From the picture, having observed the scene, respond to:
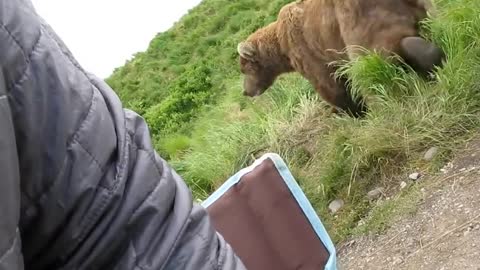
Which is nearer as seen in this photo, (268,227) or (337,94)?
(268,227)

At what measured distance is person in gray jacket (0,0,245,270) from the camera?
129 centimetres

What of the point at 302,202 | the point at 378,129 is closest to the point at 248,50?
the point at 378,129

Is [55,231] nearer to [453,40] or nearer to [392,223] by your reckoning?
[392,223]

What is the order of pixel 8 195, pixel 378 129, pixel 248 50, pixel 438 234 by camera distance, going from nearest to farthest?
pixel 8 195 → pixel 438 234 → pixel 378 129 → pixel 248 50

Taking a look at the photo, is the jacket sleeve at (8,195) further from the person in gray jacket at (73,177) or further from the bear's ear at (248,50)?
the bear's ear at (248,50)

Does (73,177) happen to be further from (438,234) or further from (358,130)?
(358,130)

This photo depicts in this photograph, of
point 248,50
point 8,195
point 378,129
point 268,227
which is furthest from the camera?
point 248,50

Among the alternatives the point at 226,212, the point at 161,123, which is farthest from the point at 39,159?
the point at 161,123

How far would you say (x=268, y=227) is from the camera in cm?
286

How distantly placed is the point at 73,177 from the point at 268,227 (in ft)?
5.05

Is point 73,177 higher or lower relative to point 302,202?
higher

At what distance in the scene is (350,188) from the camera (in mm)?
5992

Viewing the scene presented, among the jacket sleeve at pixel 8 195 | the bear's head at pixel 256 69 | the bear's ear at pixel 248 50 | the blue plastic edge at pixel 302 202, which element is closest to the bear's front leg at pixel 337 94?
the bear's head at pixel 256 69

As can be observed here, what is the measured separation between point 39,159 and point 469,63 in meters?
4.96
